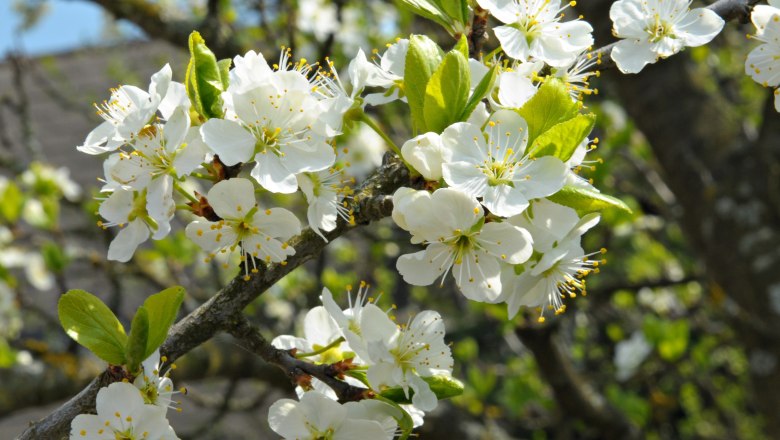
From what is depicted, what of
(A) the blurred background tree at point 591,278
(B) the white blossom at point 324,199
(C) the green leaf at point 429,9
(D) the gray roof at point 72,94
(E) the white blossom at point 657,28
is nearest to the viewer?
(B) the white blossom at point 324,199

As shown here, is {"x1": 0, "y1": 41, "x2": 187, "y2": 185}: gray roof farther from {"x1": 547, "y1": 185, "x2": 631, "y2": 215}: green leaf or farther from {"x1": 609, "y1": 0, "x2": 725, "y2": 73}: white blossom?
{"x1": 547, "y1": 185, "x2": 631, "y2": 215}: green leaf

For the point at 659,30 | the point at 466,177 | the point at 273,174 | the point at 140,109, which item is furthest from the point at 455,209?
the point at 659,30

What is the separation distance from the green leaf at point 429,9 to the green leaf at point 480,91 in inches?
7.5

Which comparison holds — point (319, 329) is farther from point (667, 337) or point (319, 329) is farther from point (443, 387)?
point (667, 337)

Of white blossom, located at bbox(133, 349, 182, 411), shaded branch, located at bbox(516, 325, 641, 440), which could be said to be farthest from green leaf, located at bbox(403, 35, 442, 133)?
shaded branch, located at bbox(516, 325, 641, 440)

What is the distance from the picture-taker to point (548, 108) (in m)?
1.10

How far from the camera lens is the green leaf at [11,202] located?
348cm

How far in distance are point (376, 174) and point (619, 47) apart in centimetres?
48

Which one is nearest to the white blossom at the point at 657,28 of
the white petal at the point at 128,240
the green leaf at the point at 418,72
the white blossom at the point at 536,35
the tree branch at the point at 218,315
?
the white blossom at the point at 536,35

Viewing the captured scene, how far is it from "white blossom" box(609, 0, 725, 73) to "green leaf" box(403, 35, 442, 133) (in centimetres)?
37

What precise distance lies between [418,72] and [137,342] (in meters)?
0.52

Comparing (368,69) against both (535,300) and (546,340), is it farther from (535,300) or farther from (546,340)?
(546,340)

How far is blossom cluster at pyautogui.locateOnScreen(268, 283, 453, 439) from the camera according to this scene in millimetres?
1138

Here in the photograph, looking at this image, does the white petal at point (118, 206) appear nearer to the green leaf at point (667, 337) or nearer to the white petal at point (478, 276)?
the white petal at point (478, 276)
